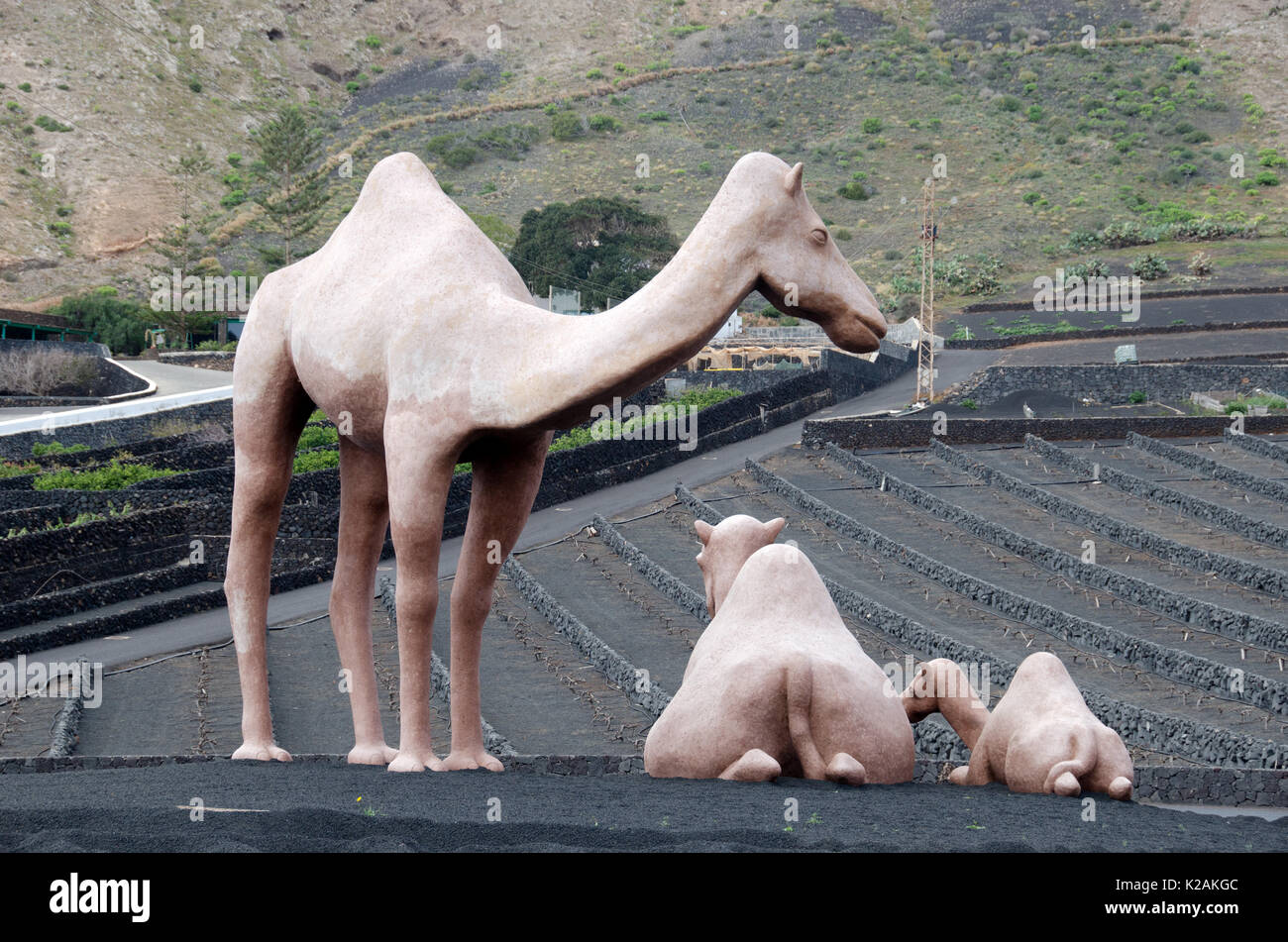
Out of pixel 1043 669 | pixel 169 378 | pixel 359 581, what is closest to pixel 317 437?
pixel 169 378

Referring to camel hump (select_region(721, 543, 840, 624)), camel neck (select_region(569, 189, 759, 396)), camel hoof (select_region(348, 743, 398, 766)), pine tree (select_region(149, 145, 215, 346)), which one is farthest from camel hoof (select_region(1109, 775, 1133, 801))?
pine tree (select_region(149, 145, 215, 346))

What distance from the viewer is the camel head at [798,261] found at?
36.3 feet

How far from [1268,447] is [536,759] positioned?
113ft

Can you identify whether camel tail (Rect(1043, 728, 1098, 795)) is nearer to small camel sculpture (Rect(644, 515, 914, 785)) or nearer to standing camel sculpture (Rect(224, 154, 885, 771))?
small camel sculpture (Rect(644, 515, 914, 785))

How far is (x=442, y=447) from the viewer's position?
464 inches

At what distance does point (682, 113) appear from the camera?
135 m

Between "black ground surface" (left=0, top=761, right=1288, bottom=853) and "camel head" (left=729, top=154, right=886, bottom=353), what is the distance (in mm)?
3532

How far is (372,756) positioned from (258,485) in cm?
270

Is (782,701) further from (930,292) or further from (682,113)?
(682,113)

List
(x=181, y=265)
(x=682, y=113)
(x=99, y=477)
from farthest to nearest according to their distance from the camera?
(x=682, y=113), (x=181, y=265), (x=99, y=477)

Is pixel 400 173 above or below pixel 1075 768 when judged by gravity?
above

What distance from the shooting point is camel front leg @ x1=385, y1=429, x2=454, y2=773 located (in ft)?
38.8

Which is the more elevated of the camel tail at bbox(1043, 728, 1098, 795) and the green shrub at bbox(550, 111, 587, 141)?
the green shrub at bbox(550, 111, 587, 141)
